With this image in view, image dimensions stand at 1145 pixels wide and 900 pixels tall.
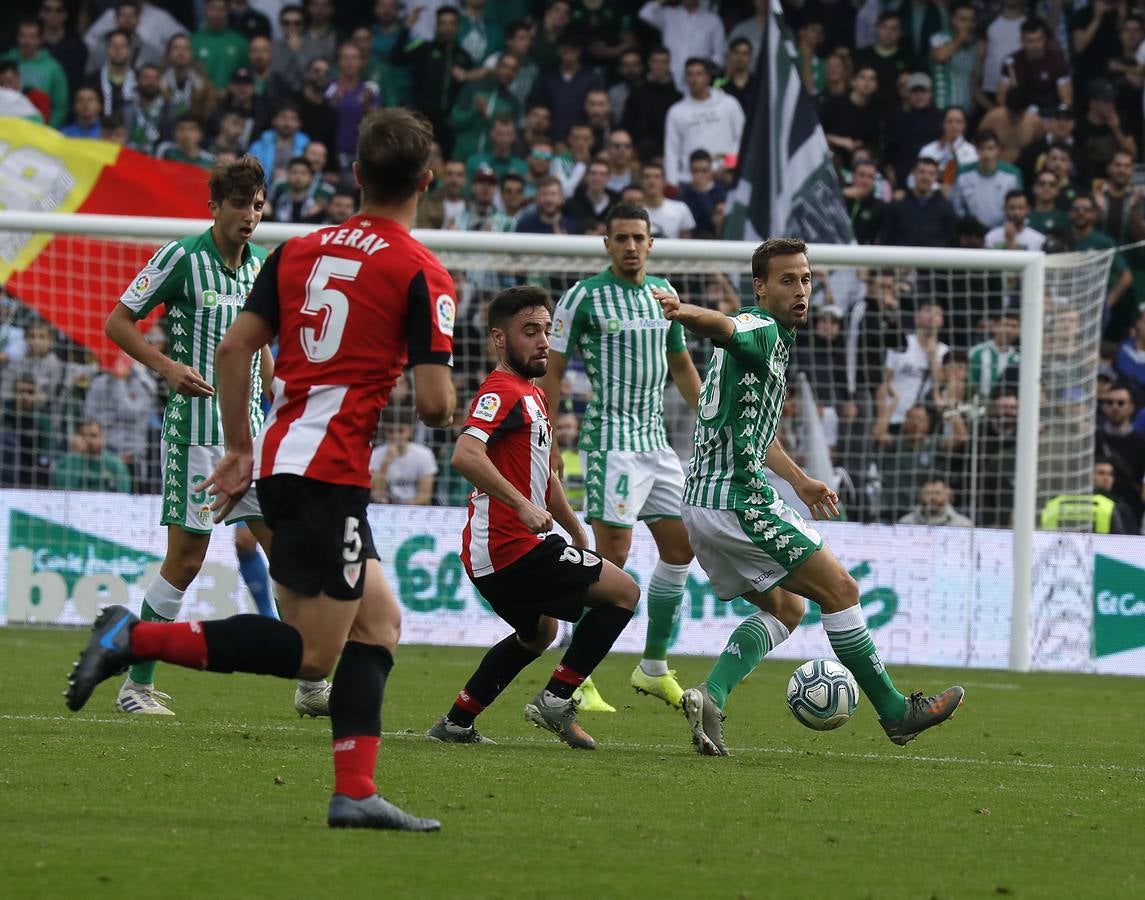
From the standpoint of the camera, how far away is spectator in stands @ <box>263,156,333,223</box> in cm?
1786

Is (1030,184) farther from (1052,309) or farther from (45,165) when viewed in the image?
(45,165)

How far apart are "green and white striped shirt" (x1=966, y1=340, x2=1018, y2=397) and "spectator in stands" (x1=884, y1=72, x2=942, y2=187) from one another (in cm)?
397

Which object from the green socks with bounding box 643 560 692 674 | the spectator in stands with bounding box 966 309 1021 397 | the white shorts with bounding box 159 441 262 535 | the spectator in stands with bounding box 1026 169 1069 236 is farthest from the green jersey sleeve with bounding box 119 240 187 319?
the spectator in stands with bounding box 1026 169 1069 236

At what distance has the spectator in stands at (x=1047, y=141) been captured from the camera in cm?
1836

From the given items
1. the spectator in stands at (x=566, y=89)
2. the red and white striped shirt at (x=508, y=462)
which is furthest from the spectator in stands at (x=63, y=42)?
the red and white striped shirt at (x=508, y=462)

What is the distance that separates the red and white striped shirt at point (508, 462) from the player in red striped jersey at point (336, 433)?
2140 mm

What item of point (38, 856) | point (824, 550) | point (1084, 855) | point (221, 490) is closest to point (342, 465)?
point (221, 490)

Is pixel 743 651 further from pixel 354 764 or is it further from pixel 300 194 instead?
pixel 300 194

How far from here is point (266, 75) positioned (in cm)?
1980

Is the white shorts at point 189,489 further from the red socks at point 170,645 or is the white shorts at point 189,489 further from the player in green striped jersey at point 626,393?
Result: the red socks at point 170,645

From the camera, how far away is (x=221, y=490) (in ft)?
17.3

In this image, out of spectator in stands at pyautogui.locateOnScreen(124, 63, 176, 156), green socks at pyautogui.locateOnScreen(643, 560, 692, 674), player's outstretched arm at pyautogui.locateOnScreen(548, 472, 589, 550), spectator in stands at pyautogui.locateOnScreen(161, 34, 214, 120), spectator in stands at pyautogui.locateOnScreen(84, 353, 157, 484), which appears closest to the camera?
player's outstretched arm at pyautogui.locateOnScreen(548, 472, 589, 550)

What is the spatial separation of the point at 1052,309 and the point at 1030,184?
14.6ft

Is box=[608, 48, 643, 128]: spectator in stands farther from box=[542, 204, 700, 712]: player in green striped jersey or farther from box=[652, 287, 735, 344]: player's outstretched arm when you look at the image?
box=[652, 287, 735, 344]: player's outstretched arm
